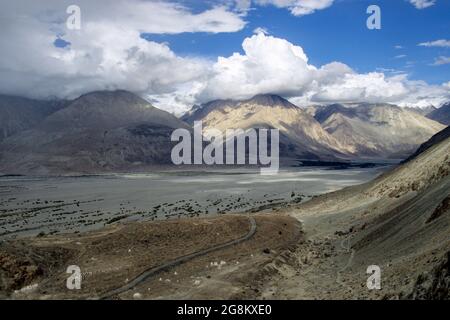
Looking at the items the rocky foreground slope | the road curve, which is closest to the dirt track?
the road curve

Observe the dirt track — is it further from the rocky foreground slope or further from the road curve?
the rocky foreground slope

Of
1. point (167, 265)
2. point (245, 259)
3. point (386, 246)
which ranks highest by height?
point (386, 246)

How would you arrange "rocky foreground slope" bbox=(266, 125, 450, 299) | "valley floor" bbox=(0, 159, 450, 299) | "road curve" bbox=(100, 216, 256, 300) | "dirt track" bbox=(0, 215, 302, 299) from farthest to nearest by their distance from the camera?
1. "dirt track" bbox=(0, 215, 302, 299)
2. "road curve" bbox=(100, 216, 256, 300)
3. "valley floor" bbox=(0, 159, 450, 299)
4. "rocky foreground slope" bbox=(266, 125, 450, 299)

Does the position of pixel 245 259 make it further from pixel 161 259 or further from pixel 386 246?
pixel 386 246

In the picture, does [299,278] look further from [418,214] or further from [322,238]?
[322,238]

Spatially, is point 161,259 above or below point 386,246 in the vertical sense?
below

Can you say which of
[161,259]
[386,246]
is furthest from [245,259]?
[386,246]

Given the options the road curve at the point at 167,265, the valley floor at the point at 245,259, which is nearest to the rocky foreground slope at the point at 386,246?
the valley floor at the point at 245,259

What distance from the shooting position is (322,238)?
3994 cm

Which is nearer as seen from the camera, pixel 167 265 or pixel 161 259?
pixel 167 265

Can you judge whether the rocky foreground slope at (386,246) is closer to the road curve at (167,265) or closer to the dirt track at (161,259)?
the dirt track at (161,259)

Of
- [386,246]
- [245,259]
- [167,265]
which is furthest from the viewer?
[245,259]

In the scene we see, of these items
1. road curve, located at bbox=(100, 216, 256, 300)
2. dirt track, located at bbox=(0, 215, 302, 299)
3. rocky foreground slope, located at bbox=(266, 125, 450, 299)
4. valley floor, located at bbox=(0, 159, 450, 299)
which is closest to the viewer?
rocky foreground slope, located at bbox=(266, 125, 450, 299)
